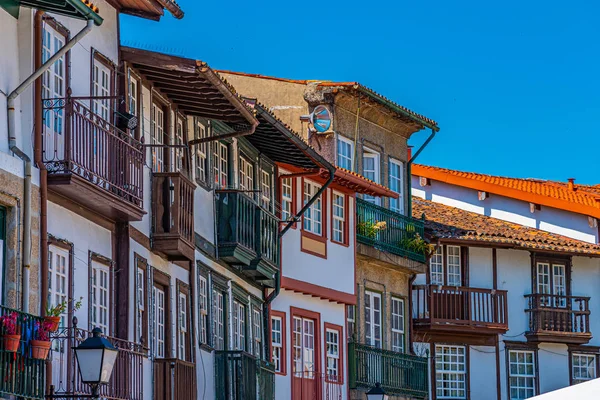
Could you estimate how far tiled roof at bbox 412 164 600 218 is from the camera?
143 feet

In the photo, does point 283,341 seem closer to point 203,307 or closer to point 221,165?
point 221,165

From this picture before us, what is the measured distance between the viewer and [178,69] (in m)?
21.1

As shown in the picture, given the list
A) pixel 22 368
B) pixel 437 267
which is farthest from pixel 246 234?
pixel 437 267

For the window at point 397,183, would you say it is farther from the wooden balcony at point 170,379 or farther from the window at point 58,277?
the window at point 58,277

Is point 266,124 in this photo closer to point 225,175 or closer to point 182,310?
point 225,175

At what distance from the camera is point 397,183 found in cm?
3744

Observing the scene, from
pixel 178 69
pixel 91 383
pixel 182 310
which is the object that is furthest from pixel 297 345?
pixel 91 383

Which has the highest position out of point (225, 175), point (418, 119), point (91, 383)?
point (418, 119)

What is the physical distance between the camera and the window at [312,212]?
3116cm

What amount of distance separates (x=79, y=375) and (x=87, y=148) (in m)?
2.68

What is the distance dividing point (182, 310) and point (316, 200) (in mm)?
8480

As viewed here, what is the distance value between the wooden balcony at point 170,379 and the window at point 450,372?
711 inches

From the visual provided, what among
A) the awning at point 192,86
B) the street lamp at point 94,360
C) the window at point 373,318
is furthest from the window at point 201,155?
the window at point 373,318

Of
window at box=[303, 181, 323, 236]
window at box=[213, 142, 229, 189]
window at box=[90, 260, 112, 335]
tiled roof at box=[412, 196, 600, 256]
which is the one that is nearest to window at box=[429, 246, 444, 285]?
tiled roof at box=[412, 196, 600, 256]
